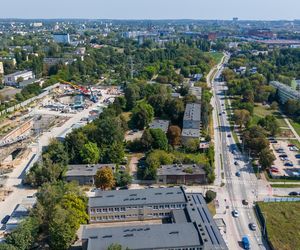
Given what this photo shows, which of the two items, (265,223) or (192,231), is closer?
(192,231)

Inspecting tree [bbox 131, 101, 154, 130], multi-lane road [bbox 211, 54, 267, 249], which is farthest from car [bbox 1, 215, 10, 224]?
tree [bbox 131, 101, 154, 130]

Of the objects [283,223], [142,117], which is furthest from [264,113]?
[283,223]

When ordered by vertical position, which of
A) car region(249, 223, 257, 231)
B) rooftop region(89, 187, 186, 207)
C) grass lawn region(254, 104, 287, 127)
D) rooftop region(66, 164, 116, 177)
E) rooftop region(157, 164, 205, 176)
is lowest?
car region(249, 223, 257, 231)

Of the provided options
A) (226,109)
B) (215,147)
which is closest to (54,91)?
(226,109)

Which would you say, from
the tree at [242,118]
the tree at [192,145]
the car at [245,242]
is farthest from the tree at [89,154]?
the tree at [242,118]

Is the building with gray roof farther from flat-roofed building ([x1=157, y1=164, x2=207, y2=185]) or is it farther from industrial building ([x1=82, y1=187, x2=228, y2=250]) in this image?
industrial building ([x1=82, y1=187, x2=228, y2=250])

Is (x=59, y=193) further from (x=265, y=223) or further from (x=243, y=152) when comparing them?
(x=243, y=152)
